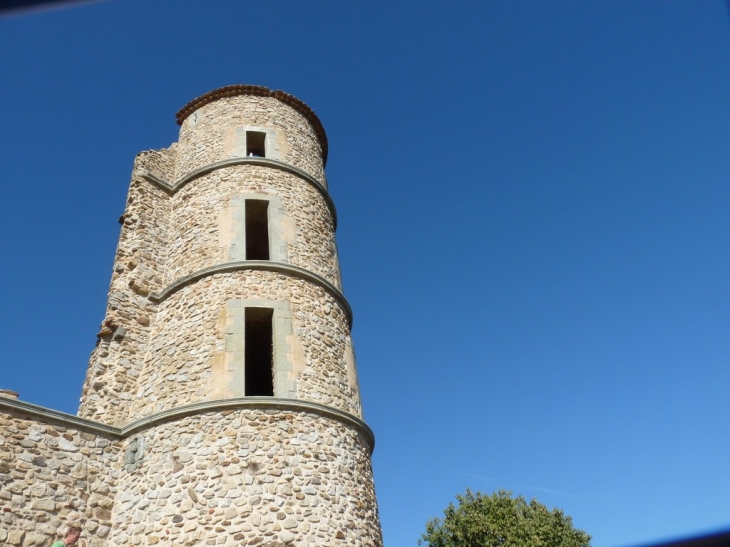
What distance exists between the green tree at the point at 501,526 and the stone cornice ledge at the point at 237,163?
1274cm

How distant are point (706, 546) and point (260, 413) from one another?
292 inches

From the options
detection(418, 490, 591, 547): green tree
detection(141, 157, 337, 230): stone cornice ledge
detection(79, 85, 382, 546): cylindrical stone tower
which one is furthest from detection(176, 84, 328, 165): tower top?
detection(418, 490, 591, 547): green tree

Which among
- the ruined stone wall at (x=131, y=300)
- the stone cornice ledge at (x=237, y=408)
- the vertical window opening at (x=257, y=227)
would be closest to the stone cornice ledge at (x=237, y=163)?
the ruined stone wall at (x=131, y=300)

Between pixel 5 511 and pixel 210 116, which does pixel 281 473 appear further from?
pixel 210 116

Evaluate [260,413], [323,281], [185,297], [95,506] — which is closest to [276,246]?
[323,281]

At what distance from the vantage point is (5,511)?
23.7 ft

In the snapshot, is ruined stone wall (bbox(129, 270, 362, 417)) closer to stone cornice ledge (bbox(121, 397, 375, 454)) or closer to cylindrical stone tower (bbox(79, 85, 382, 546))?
cylindrical stone tower (bbox(79, 85, 382, 546))

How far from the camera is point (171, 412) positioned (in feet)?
28.1

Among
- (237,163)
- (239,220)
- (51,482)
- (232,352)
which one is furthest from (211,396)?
(237,163)

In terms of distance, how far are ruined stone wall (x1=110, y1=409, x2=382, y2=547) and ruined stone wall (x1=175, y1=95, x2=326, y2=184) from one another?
640cm

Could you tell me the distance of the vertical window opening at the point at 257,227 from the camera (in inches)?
465

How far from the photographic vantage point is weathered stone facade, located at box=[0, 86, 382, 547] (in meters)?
7.67

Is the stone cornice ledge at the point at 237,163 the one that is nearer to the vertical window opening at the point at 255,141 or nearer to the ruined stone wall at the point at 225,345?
the vertical window opening at the point at 255,141

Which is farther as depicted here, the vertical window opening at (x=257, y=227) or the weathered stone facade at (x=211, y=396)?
the vertical window opening at (x=257, y=227)
